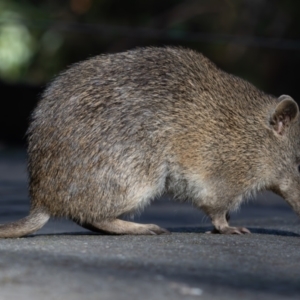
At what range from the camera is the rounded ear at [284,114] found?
23.2 feet

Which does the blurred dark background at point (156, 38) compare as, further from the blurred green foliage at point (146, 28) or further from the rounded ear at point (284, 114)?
the rounded ear at point (284, 114)

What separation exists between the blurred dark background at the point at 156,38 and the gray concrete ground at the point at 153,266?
1072 centimetres

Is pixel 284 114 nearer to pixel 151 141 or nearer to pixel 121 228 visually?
pixel 151 141

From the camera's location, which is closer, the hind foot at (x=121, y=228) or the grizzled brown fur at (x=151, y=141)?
the grizzled brown fur at (x=151, y=141)

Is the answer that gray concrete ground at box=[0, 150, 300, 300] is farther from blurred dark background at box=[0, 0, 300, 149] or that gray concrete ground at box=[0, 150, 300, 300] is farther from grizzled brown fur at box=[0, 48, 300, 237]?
blurred dark background at box=[0, 0, 300, 149]

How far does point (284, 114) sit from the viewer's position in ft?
23.5

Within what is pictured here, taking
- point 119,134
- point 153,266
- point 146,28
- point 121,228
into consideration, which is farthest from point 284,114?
point 146,28

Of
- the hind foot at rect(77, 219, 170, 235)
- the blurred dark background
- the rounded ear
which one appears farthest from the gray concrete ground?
the blurred dark background

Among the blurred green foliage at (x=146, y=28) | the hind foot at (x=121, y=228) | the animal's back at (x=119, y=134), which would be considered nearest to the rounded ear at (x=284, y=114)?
the animal's back at (x=119, y=134)

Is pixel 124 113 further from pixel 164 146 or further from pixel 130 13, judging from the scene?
pixel 130 13

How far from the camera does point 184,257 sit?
5.23 m

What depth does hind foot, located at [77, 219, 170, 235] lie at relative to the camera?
6590 mm

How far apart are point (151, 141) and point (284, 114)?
1219 mm

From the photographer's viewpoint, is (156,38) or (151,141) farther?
(156,38)
